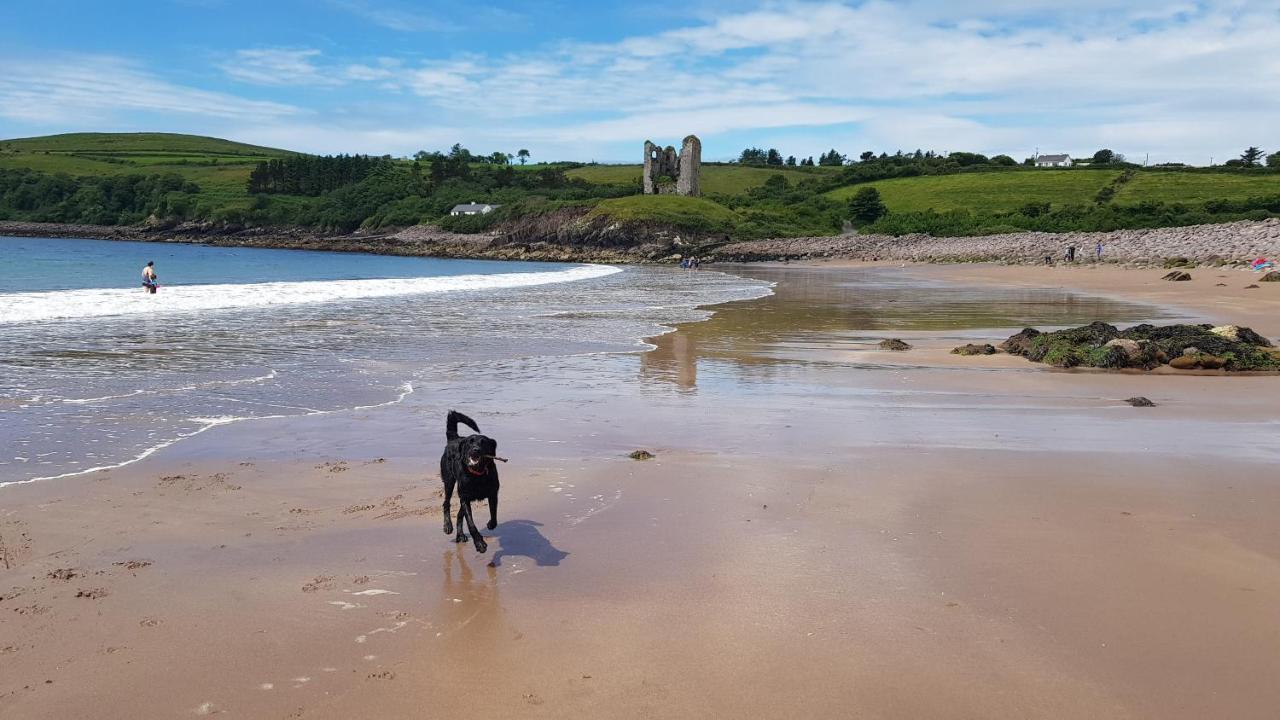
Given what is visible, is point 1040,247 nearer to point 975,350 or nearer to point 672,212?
point 672,212

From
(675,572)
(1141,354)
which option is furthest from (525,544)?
(1141,354)

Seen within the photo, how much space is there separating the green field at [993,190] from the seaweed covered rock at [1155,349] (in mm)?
76784

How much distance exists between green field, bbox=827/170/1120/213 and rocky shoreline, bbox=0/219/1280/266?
14.7 metres

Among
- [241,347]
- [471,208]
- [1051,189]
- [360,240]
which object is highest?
[1051,189]

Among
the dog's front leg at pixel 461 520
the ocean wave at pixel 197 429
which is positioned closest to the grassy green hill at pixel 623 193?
the ocean wave at pixel 197 429

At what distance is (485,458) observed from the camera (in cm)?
583

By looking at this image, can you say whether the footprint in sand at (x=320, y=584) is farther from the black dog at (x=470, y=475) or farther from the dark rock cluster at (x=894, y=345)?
the dark rock cluster at (x=894, y=345)

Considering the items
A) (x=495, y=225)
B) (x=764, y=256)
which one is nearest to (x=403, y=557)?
(x=764, y=256)

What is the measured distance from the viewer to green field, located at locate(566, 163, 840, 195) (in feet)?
424

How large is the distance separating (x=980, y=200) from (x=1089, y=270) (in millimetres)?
46769

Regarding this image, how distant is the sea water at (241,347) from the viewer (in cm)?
996

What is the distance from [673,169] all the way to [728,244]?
4432 cm

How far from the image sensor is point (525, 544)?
620 centimetres

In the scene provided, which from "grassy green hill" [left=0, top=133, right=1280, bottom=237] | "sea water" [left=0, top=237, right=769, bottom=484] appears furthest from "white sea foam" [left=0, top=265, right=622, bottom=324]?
"grassy green hill" [left=0, top=133, right=1280, bottom=237]
